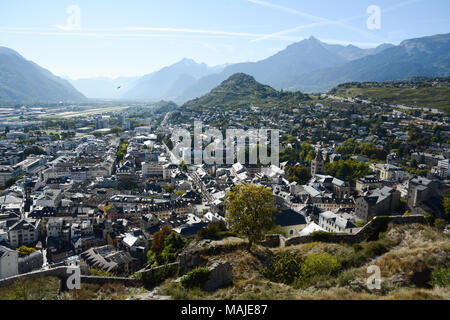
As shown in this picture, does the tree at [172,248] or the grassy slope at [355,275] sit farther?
the tree at [172,248]

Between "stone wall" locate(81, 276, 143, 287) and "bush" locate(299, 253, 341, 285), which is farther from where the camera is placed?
"stone wall" locate(81, 276, 143, 287)

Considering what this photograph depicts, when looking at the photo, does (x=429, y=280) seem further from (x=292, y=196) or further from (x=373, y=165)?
(x=373, y=165)

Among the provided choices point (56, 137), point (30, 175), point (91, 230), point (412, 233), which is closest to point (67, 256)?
point (91, 230)

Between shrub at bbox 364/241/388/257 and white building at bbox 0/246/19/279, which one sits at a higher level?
shrub at bbox 364/241/388/257

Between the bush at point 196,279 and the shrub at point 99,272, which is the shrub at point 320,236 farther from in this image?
the shrub at point 99,272

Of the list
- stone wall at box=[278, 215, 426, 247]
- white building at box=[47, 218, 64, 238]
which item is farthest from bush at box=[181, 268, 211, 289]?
white building at box=[47, 218, 64, 238]

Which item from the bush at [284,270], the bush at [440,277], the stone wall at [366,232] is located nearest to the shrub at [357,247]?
the stone wall at [366,232]

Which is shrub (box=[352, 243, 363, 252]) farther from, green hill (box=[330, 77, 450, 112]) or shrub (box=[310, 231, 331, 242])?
green hill (box=[330, 77, 450, 112])
